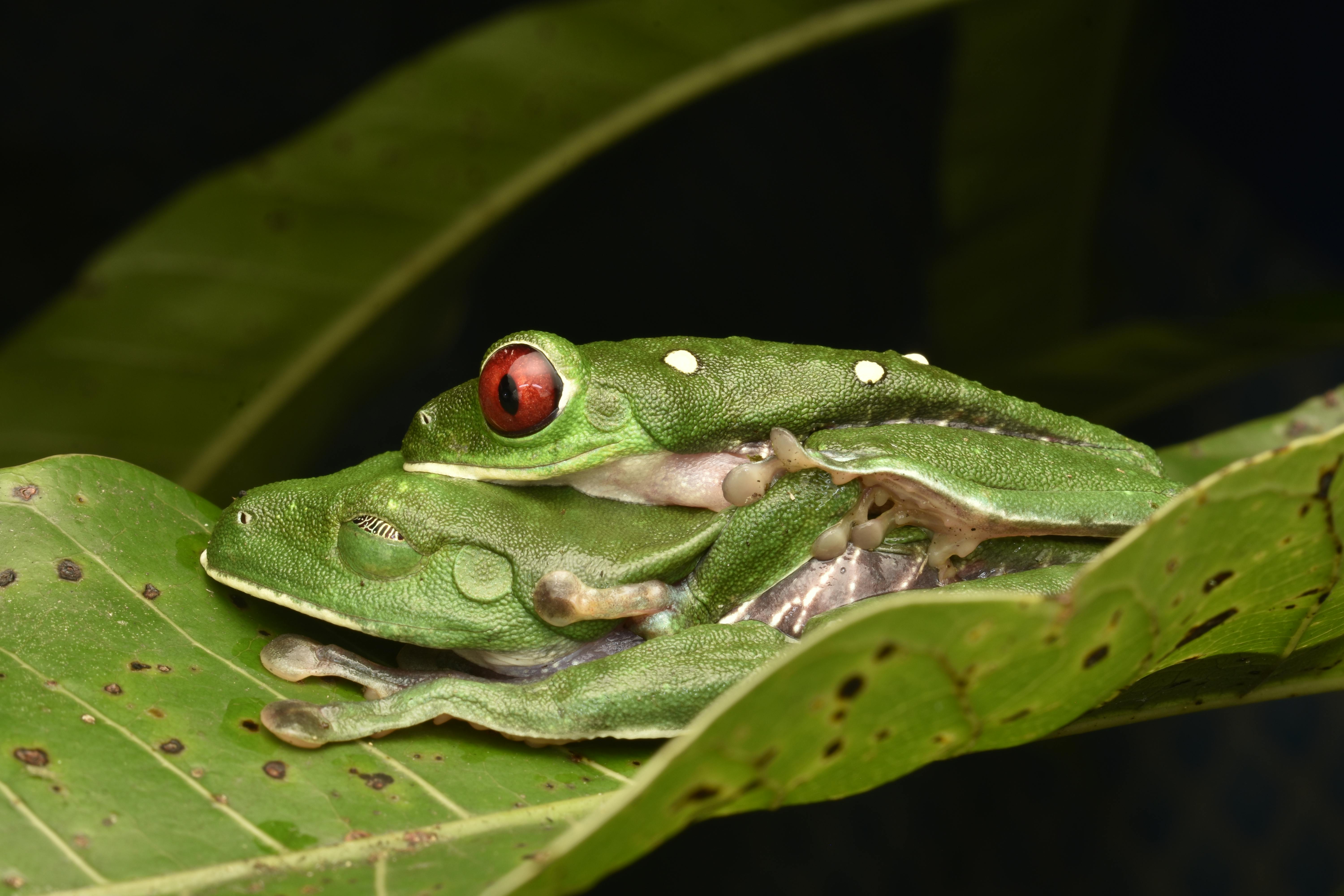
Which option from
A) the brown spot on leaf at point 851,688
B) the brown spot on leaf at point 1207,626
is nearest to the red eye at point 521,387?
the brown spot on leaf at point 851,688

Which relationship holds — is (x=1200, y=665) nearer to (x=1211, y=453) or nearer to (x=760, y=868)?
(x=1211, y=453)

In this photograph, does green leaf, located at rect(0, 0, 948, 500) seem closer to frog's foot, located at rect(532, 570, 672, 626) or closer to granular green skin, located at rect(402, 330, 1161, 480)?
granular green skin, located at rect(402, 330, 1161, 480)

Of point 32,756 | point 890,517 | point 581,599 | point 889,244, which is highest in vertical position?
point 889,244

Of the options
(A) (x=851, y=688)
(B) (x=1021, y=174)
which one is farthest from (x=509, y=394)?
(B) (x=1021, y=174)

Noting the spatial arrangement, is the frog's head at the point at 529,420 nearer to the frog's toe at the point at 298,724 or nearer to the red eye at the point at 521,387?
the red eye at the point at 521,387

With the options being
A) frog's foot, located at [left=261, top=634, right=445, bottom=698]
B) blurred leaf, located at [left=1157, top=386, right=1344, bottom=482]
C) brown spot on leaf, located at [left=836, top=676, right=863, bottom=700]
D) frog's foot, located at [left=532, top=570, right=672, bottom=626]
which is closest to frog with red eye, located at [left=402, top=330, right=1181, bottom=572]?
frog's foot, located at [left=532, top=570, right=672, bottom=626]

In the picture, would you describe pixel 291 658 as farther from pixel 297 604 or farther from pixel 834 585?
pixel 834 585
